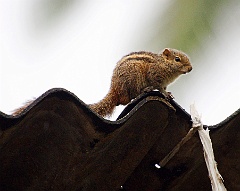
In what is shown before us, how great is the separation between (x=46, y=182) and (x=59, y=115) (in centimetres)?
25

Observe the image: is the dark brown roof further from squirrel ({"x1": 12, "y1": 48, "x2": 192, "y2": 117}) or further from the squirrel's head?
the squirrel's head

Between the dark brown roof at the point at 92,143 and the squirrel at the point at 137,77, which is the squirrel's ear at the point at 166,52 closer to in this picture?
the squirrel at the point at 137,77

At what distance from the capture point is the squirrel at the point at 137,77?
363 cm

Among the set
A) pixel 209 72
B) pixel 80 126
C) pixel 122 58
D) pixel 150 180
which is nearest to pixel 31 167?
pixel 80 126

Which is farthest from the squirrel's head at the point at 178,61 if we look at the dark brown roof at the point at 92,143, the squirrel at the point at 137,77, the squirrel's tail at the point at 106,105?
the dark brown roof at the point at 92,143

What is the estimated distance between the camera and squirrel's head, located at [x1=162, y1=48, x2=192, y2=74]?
423 cm

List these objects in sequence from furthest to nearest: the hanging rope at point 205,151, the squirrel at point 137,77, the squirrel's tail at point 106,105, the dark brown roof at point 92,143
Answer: the squirrel at point 137,77 < the squirrel's tail at point 106,105 < the dark brown roof at point 92,143 < the hanging rope at point 205,151

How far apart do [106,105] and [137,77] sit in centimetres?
27

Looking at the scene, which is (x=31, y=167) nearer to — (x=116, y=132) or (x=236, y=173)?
(x=116, y=132)

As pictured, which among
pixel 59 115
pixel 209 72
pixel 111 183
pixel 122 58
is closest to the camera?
pixel 59 115

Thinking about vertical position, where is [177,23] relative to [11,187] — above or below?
above

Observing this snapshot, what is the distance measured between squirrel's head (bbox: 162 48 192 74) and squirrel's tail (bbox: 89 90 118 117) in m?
0.69

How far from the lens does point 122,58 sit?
3.92 metres

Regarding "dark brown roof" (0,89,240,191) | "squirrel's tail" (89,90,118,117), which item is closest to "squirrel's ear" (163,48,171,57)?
"squirrel's tail" (89,90,118,117)
